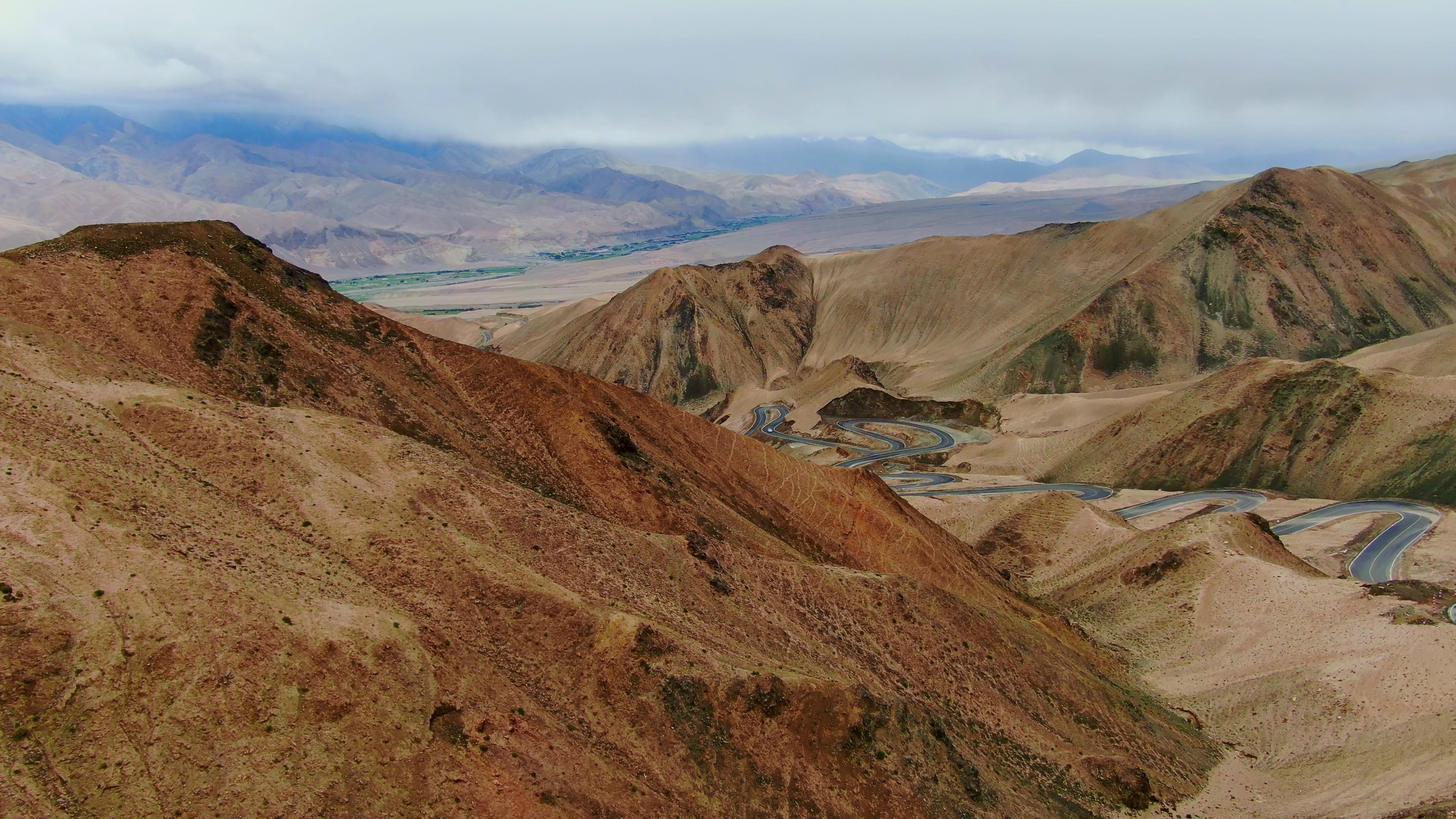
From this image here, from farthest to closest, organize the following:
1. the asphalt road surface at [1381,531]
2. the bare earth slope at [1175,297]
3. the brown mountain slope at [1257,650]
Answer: the bare earth slope at [1175,297] < the asphalt road surface at [1381,531] < the brown mountain slope at [1257,650]

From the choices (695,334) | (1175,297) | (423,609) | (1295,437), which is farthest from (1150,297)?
(423,609)

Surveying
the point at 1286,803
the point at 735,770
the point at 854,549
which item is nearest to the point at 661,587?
the point at 735,770

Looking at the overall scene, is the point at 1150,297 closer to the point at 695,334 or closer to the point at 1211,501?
the point at 1211,501

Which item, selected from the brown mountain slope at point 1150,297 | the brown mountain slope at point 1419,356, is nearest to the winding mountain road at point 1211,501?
the brown mountain slope at point 1419,356

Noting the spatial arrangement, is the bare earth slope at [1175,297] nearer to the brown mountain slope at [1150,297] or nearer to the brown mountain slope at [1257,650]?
the brown mountain slope at [1150,297]

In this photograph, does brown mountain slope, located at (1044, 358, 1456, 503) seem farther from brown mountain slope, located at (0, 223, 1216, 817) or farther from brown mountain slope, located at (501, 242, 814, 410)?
brown mountain slope, located at (501, 242, 814, 410)

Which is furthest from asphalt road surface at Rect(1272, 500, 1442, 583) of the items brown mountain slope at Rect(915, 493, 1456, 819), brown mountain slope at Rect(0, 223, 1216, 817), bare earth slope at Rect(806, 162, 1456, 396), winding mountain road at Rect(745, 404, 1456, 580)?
bare earth slope at Rect(806, 162, 1456, 396)

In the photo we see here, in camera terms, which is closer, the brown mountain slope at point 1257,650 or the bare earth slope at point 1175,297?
the brown mountain slope at point 1257,650

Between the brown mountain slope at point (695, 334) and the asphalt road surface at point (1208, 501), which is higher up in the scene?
the brown mountain slope at point (695, 334)
